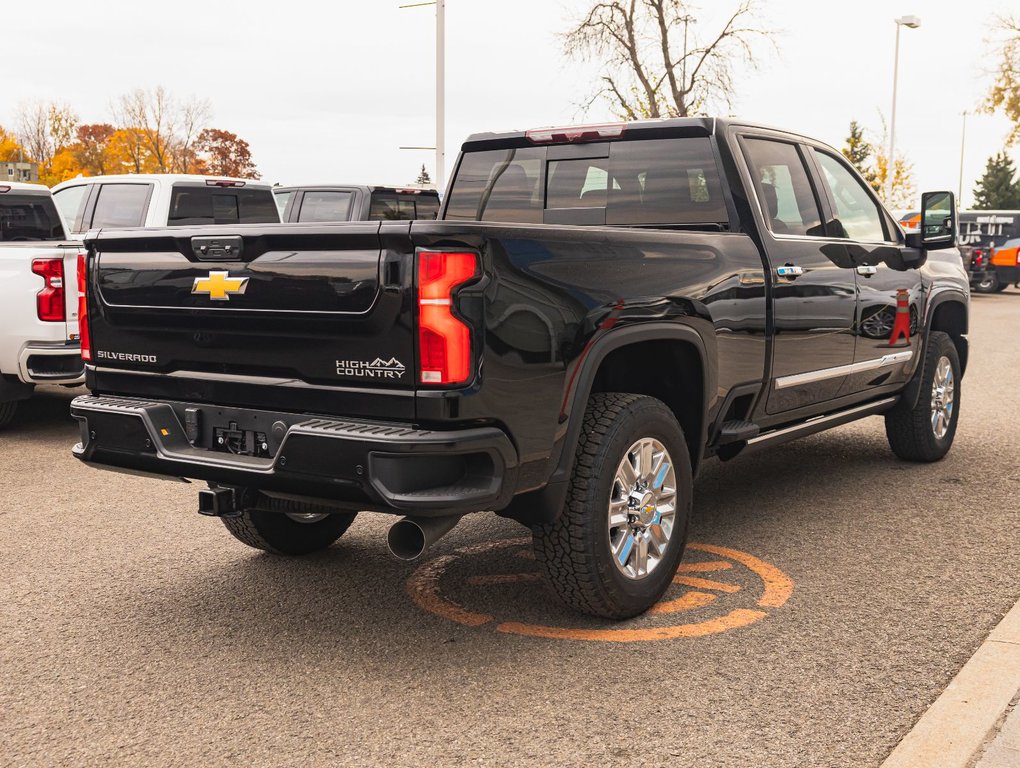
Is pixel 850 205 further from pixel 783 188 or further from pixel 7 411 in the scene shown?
pixel 7 411

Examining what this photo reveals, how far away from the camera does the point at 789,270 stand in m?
5.38

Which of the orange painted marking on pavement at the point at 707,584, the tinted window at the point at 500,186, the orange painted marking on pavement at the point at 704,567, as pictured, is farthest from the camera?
the tinted window at the point at 500,186

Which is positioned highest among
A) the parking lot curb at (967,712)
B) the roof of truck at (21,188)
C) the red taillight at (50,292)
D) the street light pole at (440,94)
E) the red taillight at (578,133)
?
the street light pole at (440,94)

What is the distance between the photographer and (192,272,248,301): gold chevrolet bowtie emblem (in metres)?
3.92

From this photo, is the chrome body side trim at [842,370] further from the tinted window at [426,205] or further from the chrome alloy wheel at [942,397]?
the tinted window at [426,205]

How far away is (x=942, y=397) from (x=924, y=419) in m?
0.33

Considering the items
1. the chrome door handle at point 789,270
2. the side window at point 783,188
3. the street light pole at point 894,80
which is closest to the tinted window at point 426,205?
the side window at point 783,188

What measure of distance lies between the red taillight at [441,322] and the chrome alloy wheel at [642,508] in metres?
0.93

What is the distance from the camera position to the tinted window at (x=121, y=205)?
1105 centimetres

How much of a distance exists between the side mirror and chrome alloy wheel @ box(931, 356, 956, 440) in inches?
35.1

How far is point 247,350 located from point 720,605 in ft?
6.87

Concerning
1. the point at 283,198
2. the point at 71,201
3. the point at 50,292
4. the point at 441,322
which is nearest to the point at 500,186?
the point at 441,322

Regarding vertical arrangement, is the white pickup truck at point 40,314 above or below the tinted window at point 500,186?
below

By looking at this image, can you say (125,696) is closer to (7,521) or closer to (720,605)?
(720,605)
